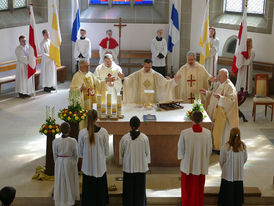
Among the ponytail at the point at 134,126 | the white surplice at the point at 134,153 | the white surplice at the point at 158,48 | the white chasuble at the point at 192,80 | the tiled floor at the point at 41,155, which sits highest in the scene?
the white surplice at the point at 158,48

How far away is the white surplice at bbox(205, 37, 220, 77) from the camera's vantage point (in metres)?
16.4

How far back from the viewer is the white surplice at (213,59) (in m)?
16.4

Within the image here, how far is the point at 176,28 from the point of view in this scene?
17906mm

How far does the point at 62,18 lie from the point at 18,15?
5.91ft

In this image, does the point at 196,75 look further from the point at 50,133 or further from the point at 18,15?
the point at 18,15

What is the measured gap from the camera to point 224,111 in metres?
10.4

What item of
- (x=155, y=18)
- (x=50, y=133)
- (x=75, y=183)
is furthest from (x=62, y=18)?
(x=75, y=183)

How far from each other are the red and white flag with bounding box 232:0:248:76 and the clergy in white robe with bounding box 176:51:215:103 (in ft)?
13.2

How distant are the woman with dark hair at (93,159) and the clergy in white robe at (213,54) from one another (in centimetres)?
920

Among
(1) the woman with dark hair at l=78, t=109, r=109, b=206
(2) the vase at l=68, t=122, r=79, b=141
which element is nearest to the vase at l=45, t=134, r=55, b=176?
(2) the vase at l=68, t=122, r=79, b=141

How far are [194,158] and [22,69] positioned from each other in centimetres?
857

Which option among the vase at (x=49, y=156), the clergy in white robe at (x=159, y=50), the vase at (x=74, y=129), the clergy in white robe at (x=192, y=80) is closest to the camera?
the vase at (x=49, y=156)

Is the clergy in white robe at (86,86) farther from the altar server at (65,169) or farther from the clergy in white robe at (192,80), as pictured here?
the altar server at (65,169)

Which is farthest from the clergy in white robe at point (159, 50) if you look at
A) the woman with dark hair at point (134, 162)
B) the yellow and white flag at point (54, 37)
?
the woman with dark hair at point (134, 162)
